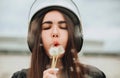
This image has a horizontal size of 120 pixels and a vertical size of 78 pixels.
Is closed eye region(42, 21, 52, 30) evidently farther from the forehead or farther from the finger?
the finger

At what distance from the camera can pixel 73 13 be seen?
1.47m

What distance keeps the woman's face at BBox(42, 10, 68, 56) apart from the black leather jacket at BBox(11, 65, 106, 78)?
14cm

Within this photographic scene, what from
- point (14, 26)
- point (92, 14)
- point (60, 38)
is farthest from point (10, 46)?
point (92, 14)

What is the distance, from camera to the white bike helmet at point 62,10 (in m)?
1.46

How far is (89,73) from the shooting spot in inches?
58.6

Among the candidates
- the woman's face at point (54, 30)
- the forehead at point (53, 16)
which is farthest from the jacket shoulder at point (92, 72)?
the forehead at point (53, 16)

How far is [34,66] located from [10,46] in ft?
0.51

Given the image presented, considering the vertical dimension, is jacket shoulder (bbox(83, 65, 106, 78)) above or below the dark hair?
below

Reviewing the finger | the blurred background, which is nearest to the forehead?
the blurred background

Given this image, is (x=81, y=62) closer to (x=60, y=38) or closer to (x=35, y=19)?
(x=60, y=38)

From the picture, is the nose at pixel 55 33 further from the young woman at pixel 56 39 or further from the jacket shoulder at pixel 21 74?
the jacket shoulder at pixel 21 74

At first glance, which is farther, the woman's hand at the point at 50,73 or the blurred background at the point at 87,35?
the blurred background at the point at 87,35

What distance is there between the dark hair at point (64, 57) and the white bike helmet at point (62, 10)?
0.7 inches

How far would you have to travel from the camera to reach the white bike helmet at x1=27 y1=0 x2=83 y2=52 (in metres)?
1.46
